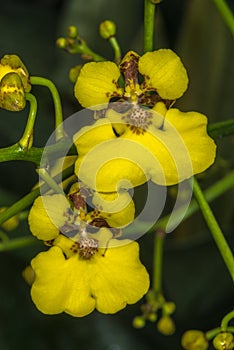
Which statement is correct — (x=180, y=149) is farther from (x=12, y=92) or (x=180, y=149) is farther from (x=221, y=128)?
(x=12, y=92)

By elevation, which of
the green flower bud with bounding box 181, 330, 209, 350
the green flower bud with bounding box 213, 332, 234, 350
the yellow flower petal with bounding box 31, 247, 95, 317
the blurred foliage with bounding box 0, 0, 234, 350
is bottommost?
the blurred foliage with bounding box 0, 0, 234, 350

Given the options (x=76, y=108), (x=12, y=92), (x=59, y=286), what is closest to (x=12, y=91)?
(x=12, y=92)

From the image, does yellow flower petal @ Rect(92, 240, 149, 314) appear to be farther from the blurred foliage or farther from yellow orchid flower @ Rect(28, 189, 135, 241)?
the blurred foliage

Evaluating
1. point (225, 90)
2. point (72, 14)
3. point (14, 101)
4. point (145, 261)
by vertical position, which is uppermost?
point (14, 101)

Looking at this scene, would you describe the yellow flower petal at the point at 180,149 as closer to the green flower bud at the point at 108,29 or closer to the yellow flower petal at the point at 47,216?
the yellow flower petal at the point at 47,216

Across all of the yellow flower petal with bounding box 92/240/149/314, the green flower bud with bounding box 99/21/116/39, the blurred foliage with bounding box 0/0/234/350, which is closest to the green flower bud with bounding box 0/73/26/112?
the yellow flower petal with bounding box 92/240/149/314

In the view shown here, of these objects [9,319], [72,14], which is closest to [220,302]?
[9,319]

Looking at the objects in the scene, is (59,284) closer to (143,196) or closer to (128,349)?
(128,349)
